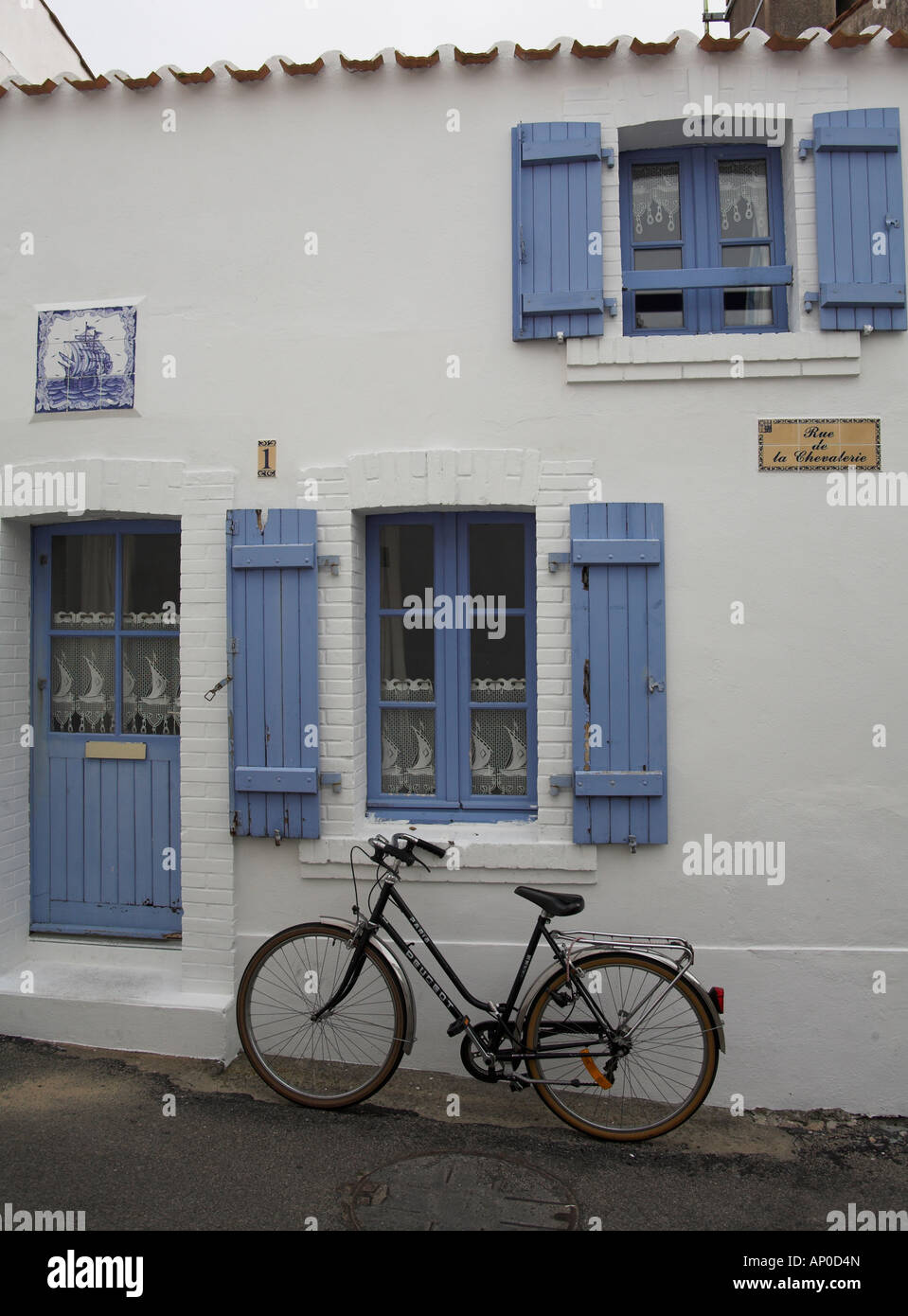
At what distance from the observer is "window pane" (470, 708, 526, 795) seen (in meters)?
4.57

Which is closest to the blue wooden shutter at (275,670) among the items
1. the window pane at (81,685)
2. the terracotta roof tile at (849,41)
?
the window pane at (81,685)

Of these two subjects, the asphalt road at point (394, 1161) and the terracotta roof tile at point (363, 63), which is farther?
the terracotta roof tile at point (363, 63)

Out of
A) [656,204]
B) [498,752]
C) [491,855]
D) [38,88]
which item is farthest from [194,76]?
[491,855]

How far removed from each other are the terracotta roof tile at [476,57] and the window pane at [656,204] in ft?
2.74

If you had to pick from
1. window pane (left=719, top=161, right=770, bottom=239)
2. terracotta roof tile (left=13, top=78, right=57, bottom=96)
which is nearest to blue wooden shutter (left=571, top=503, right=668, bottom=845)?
window pane (left=719, top=161, right=770, bottom=239)

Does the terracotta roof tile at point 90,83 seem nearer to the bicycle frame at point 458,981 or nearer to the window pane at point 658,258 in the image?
the window pane at point 658,258

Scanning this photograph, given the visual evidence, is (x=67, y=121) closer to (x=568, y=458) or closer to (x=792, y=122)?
(x=568, y=458)

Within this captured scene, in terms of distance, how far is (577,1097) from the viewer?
4043mm

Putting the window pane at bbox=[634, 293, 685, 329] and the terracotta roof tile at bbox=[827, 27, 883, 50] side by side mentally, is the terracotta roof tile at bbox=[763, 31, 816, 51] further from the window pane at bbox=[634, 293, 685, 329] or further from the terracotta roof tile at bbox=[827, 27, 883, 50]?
the window pane at bbox=[634, 293, 685, 329]

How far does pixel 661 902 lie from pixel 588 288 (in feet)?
9.15

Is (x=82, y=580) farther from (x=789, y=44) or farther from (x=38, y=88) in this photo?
(x=789, y=44)

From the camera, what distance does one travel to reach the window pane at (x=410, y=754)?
463 centimetres

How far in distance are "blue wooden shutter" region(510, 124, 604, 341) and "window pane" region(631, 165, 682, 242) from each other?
368 millimetres
